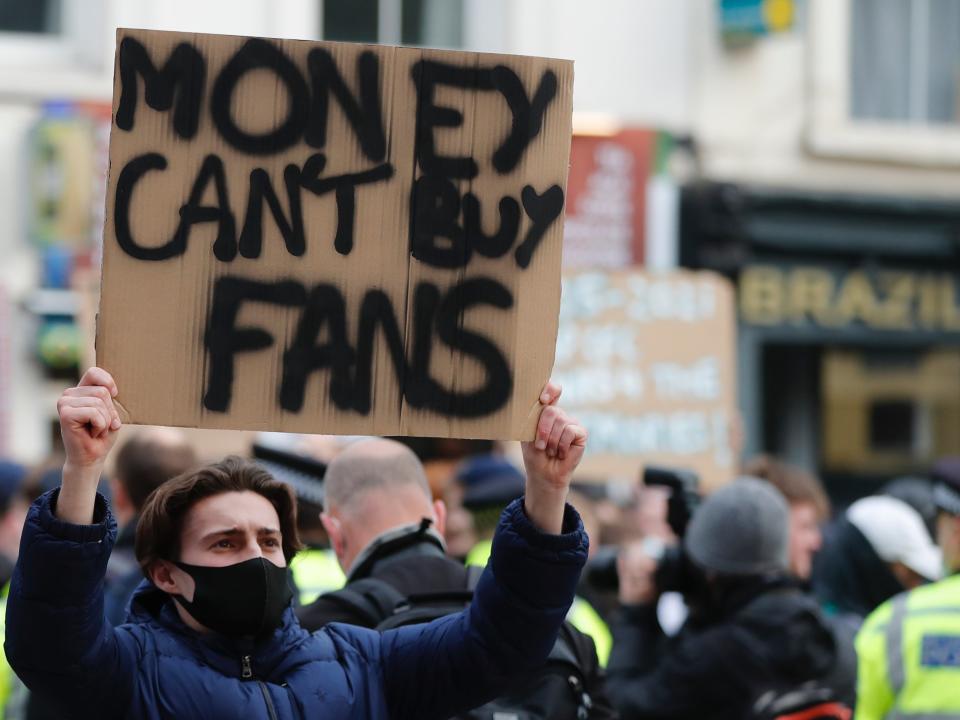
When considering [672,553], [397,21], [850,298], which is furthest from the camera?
[850,298]

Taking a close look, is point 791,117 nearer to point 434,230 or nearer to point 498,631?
point 434,230

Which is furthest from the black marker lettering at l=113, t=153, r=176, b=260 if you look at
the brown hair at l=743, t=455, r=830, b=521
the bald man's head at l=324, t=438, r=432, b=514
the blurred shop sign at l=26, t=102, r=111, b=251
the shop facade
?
the shop facade

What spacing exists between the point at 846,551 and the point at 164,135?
335cm

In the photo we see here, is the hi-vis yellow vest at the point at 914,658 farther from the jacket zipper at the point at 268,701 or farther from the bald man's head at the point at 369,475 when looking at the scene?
the jacket zipper at the point at 268,701

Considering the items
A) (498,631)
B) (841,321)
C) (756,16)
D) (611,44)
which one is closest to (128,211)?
(498,631)

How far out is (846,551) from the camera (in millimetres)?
5418

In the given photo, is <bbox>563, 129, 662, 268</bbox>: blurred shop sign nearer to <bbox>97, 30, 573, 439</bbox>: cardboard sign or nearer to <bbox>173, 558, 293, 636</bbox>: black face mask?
<bbox>97, 30, 573, 439</bbox>: cardboard sign

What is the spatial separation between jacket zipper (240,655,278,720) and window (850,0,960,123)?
10044 mm

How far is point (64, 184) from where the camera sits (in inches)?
376

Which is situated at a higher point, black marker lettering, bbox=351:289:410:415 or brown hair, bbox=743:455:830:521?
black marker lettering, bbox=351:289:410:415

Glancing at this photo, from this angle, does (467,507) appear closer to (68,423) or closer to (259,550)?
(259,550)

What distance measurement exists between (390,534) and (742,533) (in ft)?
3.57

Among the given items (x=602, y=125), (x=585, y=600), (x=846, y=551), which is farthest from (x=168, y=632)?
(x=602, y=125)

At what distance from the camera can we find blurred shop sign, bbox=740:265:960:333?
37.7 feet
